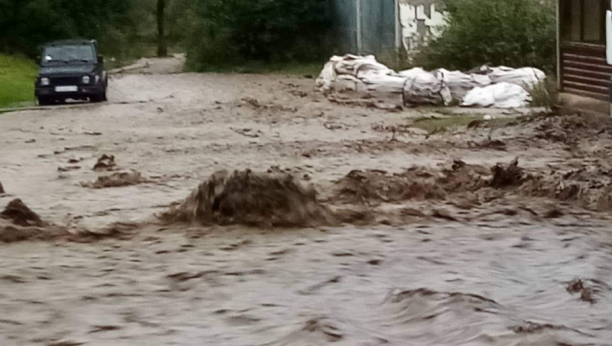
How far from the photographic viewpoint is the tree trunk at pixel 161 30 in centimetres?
5769

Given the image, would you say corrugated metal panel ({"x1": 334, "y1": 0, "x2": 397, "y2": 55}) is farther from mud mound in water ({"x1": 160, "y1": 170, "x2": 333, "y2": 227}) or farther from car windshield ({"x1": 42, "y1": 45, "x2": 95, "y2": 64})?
mud mound in water ({"x1": 160, "y1": 170, "x2": 333, "y2": 227})

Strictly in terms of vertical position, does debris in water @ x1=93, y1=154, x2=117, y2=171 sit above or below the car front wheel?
above

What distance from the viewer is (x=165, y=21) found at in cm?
6041

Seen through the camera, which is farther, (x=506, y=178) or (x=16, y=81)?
(x=16, y=81)

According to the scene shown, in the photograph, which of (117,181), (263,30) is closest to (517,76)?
(117,181)

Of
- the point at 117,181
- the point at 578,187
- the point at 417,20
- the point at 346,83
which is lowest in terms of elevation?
the point at 346,83

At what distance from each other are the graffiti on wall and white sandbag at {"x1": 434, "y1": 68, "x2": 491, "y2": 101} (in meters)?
8.11

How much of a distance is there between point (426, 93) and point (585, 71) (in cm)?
518

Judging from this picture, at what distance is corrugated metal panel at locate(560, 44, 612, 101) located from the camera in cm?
1947

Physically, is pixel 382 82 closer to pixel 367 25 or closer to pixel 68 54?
pixel 68 54

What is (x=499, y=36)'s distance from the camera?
29859 millimetres

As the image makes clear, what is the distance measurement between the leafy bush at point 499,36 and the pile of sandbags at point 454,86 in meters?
3.53

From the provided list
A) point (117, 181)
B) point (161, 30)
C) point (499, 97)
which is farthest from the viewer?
point (161, 30)

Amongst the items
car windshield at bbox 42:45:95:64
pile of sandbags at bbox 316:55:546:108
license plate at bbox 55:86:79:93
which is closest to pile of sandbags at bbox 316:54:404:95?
pile of sandbags at bbox 316:55:546:108
